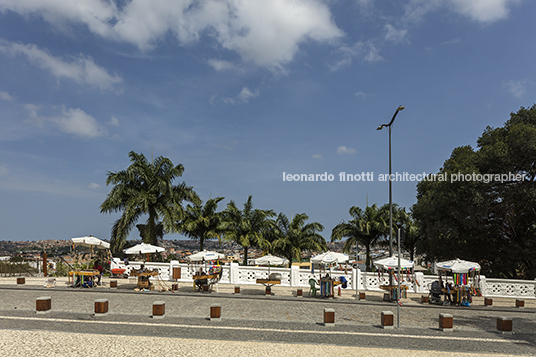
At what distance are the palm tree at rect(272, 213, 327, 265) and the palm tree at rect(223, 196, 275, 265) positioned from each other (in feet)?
4.69

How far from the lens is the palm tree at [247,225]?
3247 cm

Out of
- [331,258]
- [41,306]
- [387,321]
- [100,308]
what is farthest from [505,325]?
[41,306]

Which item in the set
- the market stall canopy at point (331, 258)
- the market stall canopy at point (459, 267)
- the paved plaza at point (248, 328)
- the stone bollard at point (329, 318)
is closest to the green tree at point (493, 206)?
the market stall canopy at point (459, 267)

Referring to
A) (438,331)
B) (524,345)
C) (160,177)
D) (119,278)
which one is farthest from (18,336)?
(160,177)

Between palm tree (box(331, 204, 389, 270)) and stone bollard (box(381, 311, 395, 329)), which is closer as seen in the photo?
stone bollard (box(381, 311, 395, 329))

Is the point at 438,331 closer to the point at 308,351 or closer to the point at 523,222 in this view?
the point at 308,351

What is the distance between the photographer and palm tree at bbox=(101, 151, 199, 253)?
28922 mm

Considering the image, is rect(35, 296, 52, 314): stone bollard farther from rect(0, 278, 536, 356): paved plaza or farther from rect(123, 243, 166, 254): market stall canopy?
rect(123, 243, 166, 254): market stall canopy

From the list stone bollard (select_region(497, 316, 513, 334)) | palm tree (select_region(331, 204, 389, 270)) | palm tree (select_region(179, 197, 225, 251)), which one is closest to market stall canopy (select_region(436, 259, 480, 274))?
stone bollard (select_region(497, 316, 513, 334))

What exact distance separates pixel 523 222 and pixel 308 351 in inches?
1006

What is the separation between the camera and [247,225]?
32.9 meters

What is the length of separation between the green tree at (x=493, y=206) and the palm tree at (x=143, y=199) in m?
20.6

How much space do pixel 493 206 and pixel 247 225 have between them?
62.8 feet

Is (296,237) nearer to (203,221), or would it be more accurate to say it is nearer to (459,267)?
(203,221)
